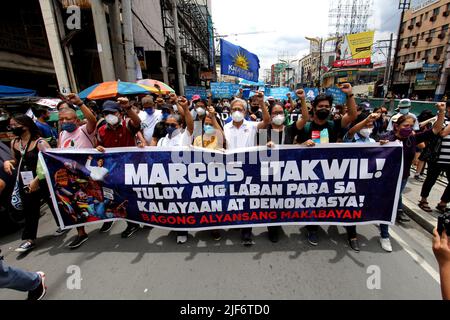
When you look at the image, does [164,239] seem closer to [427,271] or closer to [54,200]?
[54,200]

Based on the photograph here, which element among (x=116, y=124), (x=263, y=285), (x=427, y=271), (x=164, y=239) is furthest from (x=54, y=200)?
(x=427, y=271)

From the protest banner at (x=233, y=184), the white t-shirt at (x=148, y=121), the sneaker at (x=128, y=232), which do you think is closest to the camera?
the protest banner at (x=233, y=184)

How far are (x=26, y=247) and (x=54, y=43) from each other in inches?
379

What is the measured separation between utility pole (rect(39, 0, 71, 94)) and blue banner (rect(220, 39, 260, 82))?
6.74 metres

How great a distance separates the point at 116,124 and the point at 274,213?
241 centimetres

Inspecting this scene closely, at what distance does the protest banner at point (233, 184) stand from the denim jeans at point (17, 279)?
3.21ft

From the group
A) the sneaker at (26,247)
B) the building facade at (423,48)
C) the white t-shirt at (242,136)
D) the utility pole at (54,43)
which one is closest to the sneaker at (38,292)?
the sneaker at (26,247)

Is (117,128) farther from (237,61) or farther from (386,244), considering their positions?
(237,61)

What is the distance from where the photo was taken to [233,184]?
2729 mm

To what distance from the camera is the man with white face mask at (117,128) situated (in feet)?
9.30

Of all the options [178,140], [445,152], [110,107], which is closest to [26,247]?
[110,107]

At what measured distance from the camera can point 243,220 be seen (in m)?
2.84

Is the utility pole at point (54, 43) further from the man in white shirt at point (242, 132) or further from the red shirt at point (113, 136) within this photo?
the man in white shirt at point (242, 132)

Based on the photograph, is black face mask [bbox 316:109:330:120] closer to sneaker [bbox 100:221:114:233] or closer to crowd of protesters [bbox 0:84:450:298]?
crowd of protesters [bbox 0:84:450:298]
